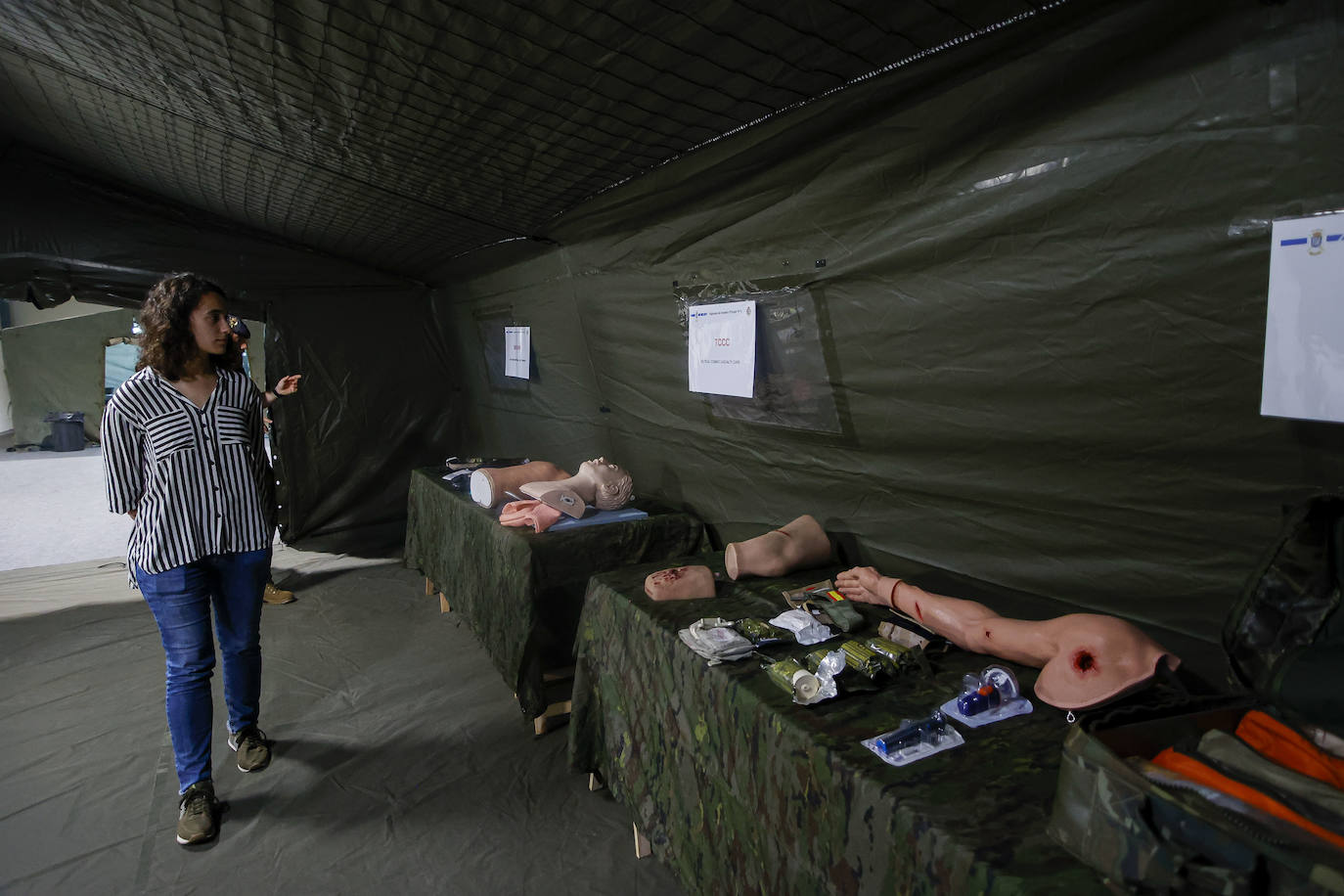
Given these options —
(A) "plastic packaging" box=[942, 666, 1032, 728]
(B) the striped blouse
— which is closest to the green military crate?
(A) "plastic packaging" box=[942, 666, 1032, 728]

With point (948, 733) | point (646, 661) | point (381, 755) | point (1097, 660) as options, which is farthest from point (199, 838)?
point (1097, 660)

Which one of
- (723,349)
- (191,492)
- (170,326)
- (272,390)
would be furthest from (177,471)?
(723,349)

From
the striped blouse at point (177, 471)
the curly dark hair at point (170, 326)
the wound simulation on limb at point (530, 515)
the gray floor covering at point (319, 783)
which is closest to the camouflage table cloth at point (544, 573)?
the wound simulation on limb at point (530, 515)

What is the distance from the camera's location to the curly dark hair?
176 cm

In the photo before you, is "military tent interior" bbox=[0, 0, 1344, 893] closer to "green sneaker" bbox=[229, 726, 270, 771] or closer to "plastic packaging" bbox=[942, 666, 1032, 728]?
"green sneaker" bbox=[229, 726, 270, 771]

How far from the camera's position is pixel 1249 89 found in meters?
0.86

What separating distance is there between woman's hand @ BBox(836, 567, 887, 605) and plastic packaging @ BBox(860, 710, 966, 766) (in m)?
0.45

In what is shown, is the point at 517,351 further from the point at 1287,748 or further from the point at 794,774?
the point at 1287,748

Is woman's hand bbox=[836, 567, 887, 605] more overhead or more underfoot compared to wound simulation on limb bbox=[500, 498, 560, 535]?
more overhead

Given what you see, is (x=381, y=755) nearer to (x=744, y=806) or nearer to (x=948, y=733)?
(x=744, y=806)

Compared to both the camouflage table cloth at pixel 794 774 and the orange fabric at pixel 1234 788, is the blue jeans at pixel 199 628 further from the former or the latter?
the orange fabric at pixel 1234 788

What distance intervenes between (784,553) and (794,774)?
0.71 m

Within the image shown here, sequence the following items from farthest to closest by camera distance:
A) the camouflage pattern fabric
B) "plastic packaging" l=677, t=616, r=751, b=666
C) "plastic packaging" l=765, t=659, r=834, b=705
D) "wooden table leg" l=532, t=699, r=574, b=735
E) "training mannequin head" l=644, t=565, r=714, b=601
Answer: "wooden table leg" l=532, t=699, r=574, b=735 < "training mannequin head" l=644, t=565, r=714, b=601 < "plastic packaging" l=677, t=616, r=751, b=666 < "plastic packaging" l=765, t=659, r=834, b=705 < the camouflage pattern fabric

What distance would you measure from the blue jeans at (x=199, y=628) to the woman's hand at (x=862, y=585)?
151 centimetres
